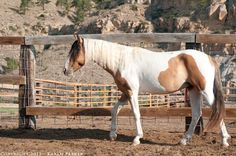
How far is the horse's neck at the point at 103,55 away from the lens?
8.20 meters

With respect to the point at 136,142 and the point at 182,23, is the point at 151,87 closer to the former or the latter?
the point at 136,142

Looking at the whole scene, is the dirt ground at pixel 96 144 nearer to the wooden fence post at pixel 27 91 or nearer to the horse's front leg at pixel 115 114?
the horse's front leg at pixel 115 114

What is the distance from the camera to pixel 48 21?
4171 inches

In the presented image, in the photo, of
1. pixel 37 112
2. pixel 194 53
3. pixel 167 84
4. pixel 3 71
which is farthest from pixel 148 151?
pixel 3 71

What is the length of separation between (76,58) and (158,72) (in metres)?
1.35

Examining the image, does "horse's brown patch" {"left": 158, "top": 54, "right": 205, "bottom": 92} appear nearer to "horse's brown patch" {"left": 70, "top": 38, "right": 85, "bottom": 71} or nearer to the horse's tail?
the horse's tail

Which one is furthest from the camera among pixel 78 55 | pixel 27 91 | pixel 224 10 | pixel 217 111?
pixel 224 10

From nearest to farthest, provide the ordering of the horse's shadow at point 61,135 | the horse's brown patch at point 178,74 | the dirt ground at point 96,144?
the dirt ground at point 96,144, the horse's brown patch at point 178,74, the horse's shadow at point 61,135

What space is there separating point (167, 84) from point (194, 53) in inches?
25.8

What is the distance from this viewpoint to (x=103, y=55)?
8227mm

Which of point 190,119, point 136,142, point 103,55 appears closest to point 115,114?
point 136,142

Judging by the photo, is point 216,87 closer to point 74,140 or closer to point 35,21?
point 74,140

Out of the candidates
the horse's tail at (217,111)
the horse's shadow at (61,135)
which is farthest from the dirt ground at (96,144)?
the horse's tail at (217,111)

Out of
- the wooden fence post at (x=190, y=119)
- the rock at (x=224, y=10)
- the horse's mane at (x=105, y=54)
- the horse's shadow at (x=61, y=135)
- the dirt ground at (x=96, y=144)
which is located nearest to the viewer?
the dirt ground at (x=96, y=144)
